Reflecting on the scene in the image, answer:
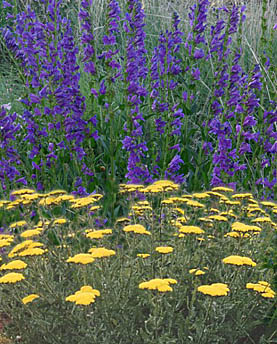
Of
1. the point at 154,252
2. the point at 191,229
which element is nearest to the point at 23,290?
the point at 154,252

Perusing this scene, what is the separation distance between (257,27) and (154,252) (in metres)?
5.09

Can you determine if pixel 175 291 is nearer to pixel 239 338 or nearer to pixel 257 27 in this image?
pixel 239 338

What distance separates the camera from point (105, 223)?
145 inches

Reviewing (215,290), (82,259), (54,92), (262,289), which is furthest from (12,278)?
(54,92)

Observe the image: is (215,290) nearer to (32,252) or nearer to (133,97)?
(32,252)

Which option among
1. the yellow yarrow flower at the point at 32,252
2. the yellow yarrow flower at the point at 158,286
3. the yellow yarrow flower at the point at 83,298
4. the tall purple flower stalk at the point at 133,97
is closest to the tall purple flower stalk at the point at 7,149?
the tall purple flower stalk at the point at 133,97

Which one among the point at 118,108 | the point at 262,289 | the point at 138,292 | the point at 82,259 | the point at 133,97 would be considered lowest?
the point at 138,292

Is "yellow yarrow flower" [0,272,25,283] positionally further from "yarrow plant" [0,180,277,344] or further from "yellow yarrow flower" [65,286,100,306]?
"yellow yarrow flower" [65,286,100,306]

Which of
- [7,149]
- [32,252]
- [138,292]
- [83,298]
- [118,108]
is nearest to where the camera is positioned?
[83,298]

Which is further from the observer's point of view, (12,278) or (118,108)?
(118,108)

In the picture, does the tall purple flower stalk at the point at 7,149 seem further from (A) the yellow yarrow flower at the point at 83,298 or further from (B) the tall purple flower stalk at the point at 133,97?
(A) the yellow yarrow flower at the point at 83,298

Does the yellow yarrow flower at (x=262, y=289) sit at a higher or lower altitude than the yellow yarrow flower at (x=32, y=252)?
lower

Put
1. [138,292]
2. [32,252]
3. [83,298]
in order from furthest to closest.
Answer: [138,292]
[32,252]
[83,298]

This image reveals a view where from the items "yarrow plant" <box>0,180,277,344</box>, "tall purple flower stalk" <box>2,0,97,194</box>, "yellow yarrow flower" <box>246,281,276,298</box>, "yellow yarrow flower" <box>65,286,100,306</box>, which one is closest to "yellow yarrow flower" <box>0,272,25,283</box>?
"yarrow plant" <box>0,180,277,344</box>
